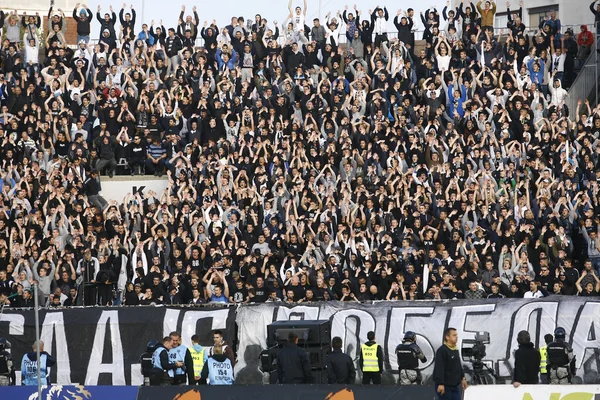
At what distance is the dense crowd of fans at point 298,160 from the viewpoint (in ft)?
Result: 95.2

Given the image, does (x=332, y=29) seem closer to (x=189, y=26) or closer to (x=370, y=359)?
(x=189, y=26)

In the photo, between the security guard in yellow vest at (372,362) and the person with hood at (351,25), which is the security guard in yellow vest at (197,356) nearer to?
the security guard in yellow vest at (372,362)

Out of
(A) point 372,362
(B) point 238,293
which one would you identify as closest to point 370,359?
(A) point 372,362

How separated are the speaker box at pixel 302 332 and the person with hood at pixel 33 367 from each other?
4.27 metres

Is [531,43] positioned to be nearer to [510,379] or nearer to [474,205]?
[474,205]

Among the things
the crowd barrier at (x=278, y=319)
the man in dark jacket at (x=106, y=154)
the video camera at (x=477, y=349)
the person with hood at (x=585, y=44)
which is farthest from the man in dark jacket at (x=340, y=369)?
the person with hood at (x=585, y=44)

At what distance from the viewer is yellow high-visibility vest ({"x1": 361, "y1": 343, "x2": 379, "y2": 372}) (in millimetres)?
23969

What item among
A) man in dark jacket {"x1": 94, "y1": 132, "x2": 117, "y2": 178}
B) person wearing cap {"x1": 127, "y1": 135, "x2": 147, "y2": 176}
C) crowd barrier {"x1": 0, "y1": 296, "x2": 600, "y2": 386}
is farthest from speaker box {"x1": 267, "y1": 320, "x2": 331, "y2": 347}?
man in dark jacket {"x1": 94, "y1": 132, "x2": 117, "y2": 178}

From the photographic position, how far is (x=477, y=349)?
23609 millimetres

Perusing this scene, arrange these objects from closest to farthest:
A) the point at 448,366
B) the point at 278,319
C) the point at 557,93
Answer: the point at 448,366 → the point at 278,319 → the point at 557,93

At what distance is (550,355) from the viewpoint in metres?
22.4

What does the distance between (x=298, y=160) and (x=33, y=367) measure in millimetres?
10558

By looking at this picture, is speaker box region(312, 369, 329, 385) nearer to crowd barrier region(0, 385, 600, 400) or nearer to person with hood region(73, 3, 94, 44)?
crowd barrier region(0, 385, 600, 400)

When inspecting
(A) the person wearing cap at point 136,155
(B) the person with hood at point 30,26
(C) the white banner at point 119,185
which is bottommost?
(C) the white banner at point 119,185
